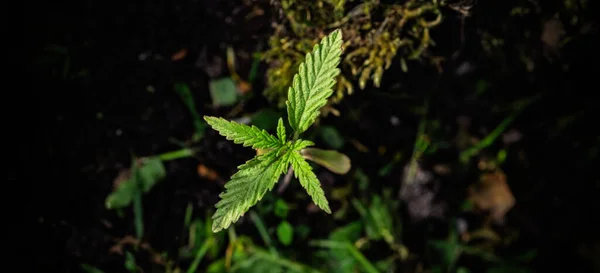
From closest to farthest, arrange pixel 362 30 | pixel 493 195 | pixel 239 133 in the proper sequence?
pixel 239 133 → pixel 362 30 → pixel 493 195

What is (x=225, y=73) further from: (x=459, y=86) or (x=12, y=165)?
(x=459, y=86)

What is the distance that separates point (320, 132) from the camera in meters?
2.05

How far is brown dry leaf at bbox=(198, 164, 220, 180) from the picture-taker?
217cm

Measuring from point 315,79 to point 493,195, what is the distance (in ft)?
5.61

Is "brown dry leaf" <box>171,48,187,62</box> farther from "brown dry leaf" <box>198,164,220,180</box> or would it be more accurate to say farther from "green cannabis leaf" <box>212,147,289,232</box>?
"green cannabis leaf" <box>212,147,289,232</box>

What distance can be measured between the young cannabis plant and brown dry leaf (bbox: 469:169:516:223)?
1543 millimetres

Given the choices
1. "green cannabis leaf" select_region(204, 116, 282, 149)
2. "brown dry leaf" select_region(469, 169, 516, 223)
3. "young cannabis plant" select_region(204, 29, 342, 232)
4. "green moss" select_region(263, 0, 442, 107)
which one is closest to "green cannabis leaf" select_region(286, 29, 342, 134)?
"young cannabis plant" select_region(204, 29, 342, 232)

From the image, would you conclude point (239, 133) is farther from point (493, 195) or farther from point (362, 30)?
point (493, 195)

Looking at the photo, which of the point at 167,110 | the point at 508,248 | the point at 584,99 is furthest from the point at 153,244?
the point at 584,99

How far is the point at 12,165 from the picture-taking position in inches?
75.7

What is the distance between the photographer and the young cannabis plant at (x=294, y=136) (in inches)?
50.5

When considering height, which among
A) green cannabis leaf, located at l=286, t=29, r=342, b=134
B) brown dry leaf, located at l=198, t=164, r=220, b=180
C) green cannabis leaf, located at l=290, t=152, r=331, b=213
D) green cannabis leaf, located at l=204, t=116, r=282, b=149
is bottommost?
brown dry leaf, located at l=198, t=164, r=220, b=180

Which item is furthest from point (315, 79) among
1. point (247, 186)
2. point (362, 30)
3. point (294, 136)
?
point (362, 30)

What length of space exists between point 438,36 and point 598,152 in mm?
1135
